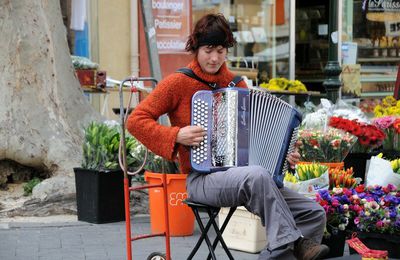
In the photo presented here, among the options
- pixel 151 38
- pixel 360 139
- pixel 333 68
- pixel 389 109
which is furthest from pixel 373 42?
pixel 151 38

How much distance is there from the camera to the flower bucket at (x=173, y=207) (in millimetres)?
6570

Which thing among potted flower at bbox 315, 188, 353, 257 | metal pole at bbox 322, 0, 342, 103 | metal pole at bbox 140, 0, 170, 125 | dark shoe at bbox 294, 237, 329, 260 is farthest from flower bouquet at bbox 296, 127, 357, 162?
metal pole at bbox 322, 0, 342, 103

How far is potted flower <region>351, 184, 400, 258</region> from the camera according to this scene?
5301 mm

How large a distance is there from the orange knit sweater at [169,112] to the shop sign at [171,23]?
6.70 meters

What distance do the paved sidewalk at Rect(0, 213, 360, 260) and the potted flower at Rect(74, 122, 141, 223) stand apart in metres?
0.11

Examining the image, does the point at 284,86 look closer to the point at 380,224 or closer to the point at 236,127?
the point at 380,224

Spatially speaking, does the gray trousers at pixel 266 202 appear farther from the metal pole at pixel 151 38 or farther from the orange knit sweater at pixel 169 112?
the metal pole at pixel 151 38

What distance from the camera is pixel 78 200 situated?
7160 millimetres

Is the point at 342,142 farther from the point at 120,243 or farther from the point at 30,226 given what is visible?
the point at 30,226

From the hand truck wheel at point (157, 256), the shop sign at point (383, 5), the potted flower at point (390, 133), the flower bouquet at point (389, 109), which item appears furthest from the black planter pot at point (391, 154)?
the shop sign at point (383, 5)

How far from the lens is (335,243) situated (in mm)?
5695

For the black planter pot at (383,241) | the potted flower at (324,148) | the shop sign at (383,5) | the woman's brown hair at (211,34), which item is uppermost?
the shop sign at (383,5)

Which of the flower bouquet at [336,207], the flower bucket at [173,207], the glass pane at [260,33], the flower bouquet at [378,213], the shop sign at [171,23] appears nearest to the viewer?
the flower bouquet at [378,213]

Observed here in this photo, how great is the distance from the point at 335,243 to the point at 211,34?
5.97 feet
